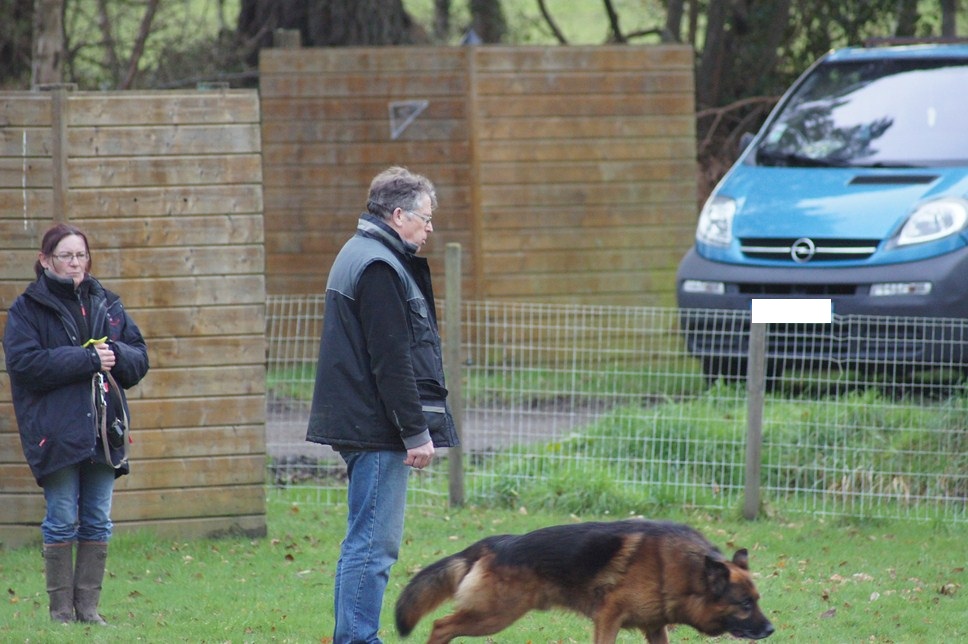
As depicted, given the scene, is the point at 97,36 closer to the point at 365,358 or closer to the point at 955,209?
the point at 955,209

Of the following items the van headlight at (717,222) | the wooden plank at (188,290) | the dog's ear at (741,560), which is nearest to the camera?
the dog's ear at (741,560)

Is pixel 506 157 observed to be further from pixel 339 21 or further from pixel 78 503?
pixel 78 503

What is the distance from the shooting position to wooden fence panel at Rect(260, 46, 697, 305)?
12.2 metres

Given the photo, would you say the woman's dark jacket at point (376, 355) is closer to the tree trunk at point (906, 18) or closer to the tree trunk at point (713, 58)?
the tree trunk at point (713, 58)

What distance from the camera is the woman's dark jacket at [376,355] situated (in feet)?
16.1

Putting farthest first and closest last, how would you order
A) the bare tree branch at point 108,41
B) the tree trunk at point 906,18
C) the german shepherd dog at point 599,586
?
the tree trunk at point 906,18 → the bare tree branch at point 108,41 → the german shepherd dog at point 599,586

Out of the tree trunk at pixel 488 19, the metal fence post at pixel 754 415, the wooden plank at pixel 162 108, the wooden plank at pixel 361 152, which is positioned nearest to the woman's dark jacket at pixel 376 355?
the wooden plank at pixel 162 108

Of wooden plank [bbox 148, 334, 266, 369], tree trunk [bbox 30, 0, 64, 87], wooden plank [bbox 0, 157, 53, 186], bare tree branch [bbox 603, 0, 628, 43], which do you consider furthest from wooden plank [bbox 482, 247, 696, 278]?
bare tree branch [bbox 603, 0, 628, 43]

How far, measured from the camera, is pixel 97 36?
1548cm

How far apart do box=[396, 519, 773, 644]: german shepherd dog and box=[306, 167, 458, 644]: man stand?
0.22m

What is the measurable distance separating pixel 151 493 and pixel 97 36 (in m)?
9.37

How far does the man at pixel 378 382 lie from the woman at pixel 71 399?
4.36 feet

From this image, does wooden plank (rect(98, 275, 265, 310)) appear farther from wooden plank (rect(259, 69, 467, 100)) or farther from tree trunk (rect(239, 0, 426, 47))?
tree trunk (rect(239, 0, 426, 47))

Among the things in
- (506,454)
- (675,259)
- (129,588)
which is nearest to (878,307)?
(506,454)
